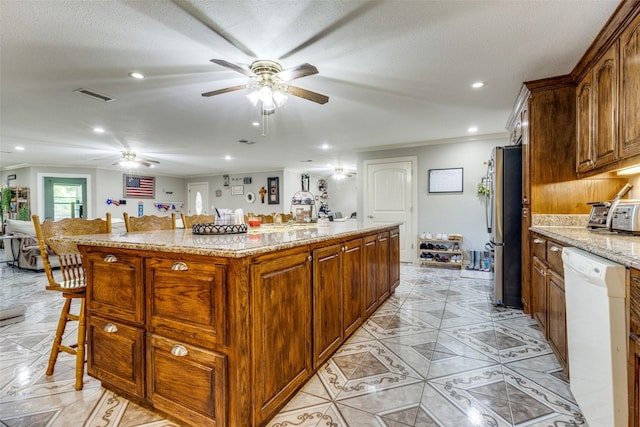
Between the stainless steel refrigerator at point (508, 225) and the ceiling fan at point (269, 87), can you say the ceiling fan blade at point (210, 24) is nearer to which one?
the ceiling fan at point (269, 87)

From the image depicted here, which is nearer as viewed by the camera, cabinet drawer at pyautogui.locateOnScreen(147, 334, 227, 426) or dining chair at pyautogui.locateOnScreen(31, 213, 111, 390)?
cabinet drawer at pyautogui.locateOnScreen(147, 334, 227, 426)

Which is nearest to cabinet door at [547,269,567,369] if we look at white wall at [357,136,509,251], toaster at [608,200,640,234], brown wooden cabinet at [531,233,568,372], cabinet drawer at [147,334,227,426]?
brown wooden cabinet at [531,233,568,372]

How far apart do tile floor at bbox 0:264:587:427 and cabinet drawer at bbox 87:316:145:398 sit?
0.13 meters

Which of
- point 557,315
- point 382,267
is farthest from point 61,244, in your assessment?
point 557,315

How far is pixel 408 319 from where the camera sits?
115 inches

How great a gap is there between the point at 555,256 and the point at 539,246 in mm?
530

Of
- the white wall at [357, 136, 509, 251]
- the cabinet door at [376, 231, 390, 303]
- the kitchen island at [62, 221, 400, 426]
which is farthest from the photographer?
the white wall at [357, 136, 509, 251]

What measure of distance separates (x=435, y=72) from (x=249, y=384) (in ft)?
9.27

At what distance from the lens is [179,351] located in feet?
4.66

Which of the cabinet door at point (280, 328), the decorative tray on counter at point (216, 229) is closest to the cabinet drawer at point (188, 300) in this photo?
the cabinet door at point (280, 328)

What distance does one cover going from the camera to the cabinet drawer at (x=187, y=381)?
1.33 metres

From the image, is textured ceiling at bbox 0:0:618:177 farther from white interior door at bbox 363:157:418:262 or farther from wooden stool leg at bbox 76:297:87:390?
wooden stool leg at bbox 76:297:87:390

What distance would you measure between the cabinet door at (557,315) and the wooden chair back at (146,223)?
2.92 metres

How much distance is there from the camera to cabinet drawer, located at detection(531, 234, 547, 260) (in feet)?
7.51
